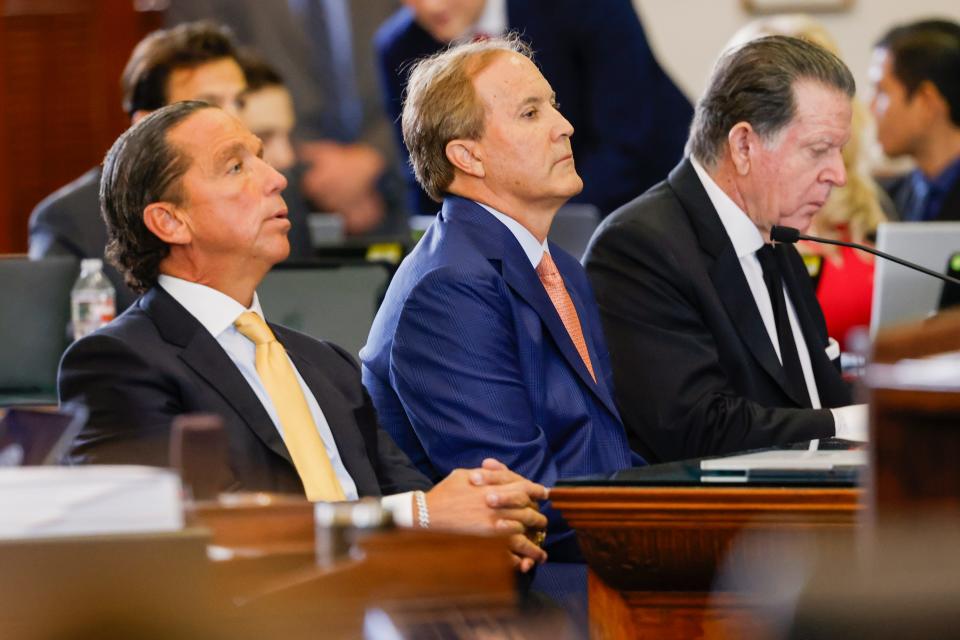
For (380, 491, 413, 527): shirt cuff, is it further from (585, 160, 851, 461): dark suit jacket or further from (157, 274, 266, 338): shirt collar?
(585, 160, 851, 461): dark suit jacket

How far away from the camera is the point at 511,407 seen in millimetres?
2174

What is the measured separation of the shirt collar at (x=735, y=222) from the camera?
2570 millimetres

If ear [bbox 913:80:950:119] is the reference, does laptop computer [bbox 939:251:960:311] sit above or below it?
below

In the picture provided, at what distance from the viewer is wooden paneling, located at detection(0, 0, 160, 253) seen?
20.3 feet

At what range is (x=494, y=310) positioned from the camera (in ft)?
7.29

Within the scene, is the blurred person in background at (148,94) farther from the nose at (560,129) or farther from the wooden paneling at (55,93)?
the wooden paneling at (55,93)

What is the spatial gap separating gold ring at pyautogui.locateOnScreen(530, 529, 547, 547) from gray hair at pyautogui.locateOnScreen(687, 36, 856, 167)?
83cm

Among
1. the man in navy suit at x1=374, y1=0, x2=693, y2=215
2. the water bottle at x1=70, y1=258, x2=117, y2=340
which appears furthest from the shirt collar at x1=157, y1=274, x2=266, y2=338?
the man in navy suit at x1=374, y1=0, x2=693, y2=215

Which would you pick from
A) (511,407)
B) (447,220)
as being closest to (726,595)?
(511,407)

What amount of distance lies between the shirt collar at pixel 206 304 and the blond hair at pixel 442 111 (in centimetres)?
47

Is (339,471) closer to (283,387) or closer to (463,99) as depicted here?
(283,387)

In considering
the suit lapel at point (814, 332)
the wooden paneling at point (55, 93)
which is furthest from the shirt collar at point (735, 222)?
the wooden paneling at point (55, 93)

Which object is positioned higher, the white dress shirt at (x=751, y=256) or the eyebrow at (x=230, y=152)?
the eyebrow at (x=230, y=152)

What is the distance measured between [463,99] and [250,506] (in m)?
1.49
